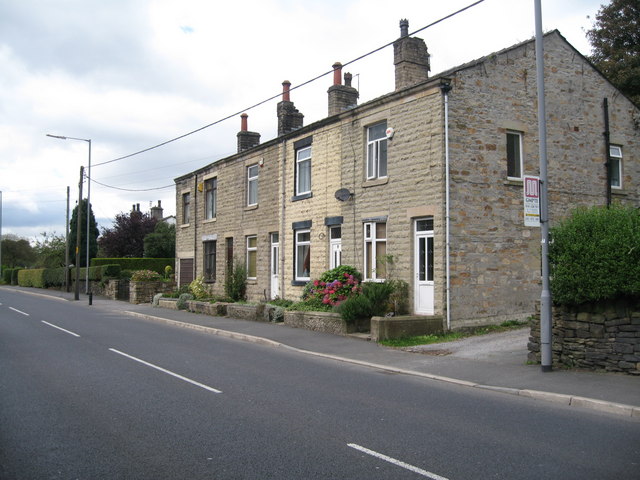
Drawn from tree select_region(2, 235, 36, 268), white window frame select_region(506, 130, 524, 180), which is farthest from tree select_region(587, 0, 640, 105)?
tree select_region(2, 235, 36, 268)

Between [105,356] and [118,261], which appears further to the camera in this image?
[118,261]

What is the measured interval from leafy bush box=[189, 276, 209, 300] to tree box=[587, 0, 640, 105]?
19796mm

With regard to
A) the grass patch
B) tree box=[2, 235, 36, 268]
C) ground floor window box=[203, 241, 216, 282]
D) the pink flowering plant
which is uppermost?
tree box=[2, 235, 36, 268]

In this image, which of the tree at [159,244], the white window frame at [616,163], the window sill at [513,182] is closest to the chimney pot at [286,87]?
the window sill at [513,182]

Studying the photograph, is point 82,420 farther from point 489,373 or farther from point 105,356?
point 489,373

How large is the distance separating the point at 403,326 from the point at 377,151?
5.92m

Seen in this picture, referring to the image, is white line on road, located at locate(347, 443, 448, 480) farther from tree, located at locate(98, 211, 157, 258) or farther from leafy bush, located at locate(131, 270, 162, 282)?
tree, located at locate(98, 211, 157, 258)

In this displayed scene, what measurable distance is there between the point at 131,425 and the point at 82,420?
0.69m

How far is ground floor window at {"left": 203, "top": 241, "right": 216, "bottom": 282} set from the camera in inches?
1121

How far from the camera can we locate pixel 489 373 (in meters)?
10.4

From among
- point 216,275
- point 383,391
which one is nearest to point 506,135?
point 383,391

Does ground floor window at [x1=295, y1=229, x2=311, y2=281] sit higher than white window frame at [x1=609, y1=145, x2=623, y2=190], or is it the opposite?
white window frame at [x1=609, y1=145, x2=623, y2=190]

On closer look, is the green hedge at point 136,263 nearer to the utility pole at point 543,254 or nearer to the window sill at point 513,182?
the window sill at point 513,182

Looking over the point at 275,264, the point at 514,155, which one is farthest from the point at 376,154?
the point at 275,264
